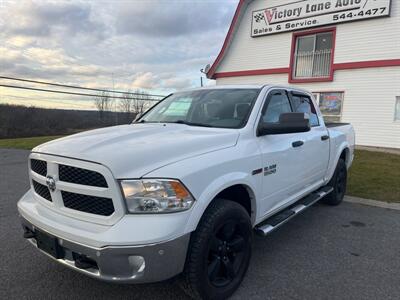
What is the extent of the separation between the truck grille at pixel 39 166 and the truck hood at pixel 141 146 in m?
0.10

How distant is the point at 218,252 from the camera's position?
2.70 meters

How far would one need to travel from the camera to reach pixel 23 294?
2.79m

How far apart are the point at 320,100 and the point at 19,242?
44.6 feet

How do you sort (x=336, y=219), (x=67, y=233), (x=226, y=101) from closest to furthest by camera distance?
(x=67, y=233), (x=226, y=101), (x=336, y=219)

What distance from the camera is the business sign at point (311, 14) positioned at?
42.0ft

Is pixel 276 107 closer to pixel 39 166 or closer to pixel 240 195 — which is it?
pixel 240 195

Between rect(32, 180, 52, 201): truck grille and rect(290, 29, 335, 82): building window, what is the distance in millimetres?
13710

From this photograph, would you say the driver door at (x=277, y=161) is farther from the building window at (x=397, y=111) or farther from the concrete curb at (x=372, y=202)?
the building window at (x=397, y=111)

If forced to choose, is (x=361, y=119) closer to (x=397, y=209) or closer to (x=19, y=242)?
(x=397, y=209)

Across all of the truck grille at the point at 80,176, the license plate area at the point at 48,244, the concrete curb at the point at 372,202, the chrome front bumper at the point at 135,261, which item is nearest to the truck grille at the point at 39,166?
the truck grille at the point at 80,176

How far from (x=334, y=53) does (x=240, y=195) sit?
13061mm

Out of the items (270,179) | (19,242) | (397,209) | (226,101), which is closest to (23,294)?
(19,242)

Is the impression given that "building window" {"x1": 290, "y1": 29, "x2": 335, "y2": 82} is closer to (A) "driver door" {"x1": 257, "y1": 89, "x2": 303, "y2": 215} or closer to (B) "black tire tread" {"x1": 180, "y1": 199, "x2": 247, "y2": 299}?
(A) "driver door" {"x1": 257, "y1": 89, "x2": 303, "y2": 215}

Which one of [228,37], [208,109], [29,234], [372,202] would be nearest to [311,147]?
[208,109]
